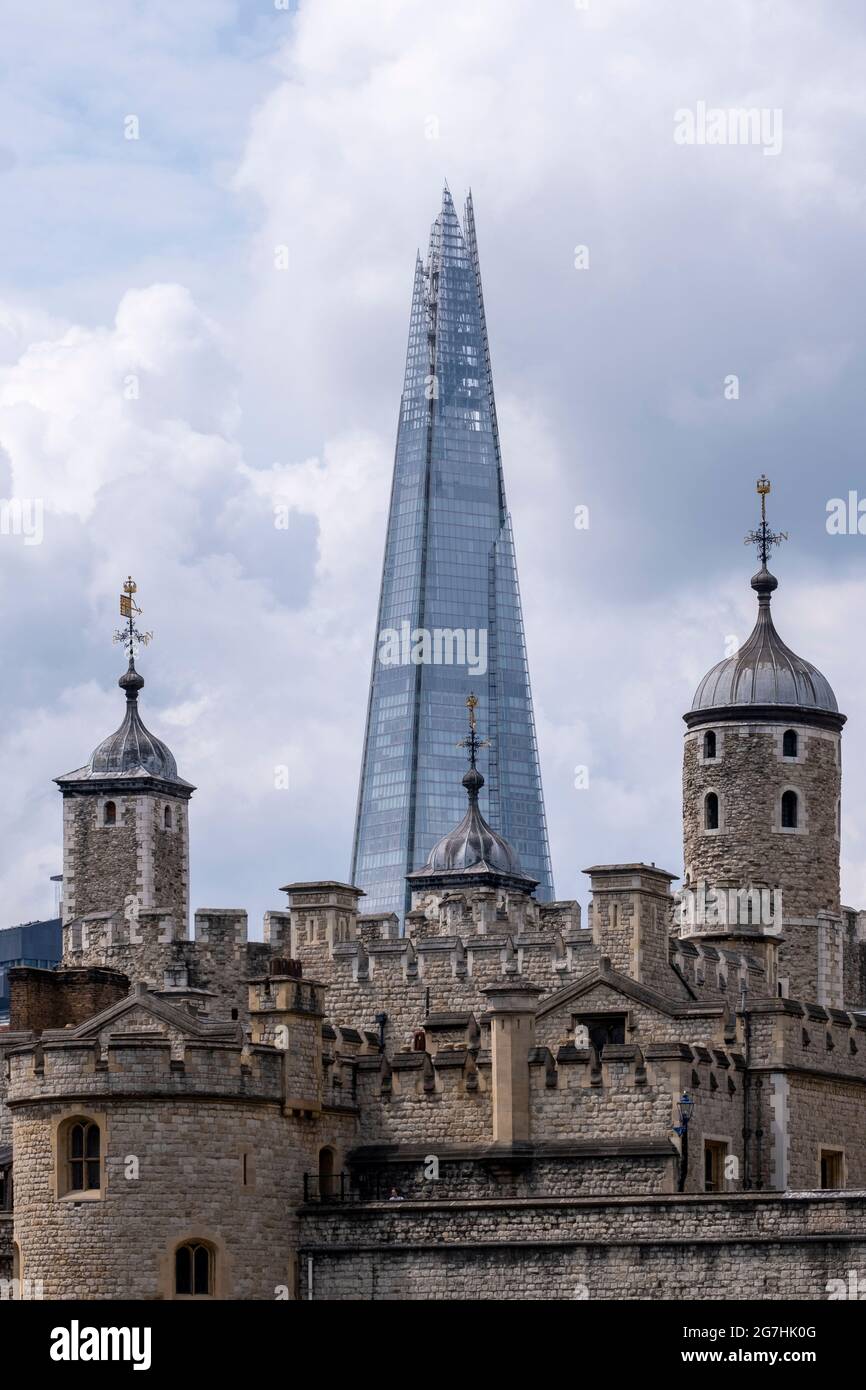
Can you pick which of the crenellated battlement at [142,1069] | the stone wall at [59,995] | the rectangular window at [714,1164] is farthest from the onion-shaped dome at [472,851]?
the crenellated battlement at [142,1069]

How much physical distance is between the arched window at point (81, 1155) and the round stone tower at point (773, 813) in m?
21.4

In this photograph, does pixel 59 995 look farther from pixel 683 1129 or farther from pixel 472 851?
pixel 472 851

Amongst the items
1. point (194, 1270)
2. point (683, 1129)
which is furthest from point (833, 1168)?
point (194, 1270)

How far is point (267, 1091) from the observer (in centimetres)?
6081

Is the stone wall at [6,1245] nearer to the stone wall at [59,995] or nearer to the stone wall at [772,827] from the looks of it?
the stone wall at [59,995]

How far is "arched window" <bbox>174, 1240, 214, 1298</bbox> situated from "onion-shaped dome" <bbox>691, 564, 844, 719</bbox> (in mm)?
23964

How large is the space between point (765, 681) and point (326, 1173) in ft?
69.4

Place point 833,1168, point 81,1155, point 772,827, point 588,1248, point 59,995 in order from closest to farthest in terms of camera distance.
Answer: point 588,1248
point 81,1155
point 833,1168
point 59,995
point 772,827

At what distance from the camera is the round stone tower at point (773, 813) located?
257 ft

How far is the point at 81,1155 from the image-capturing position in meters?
59.9
